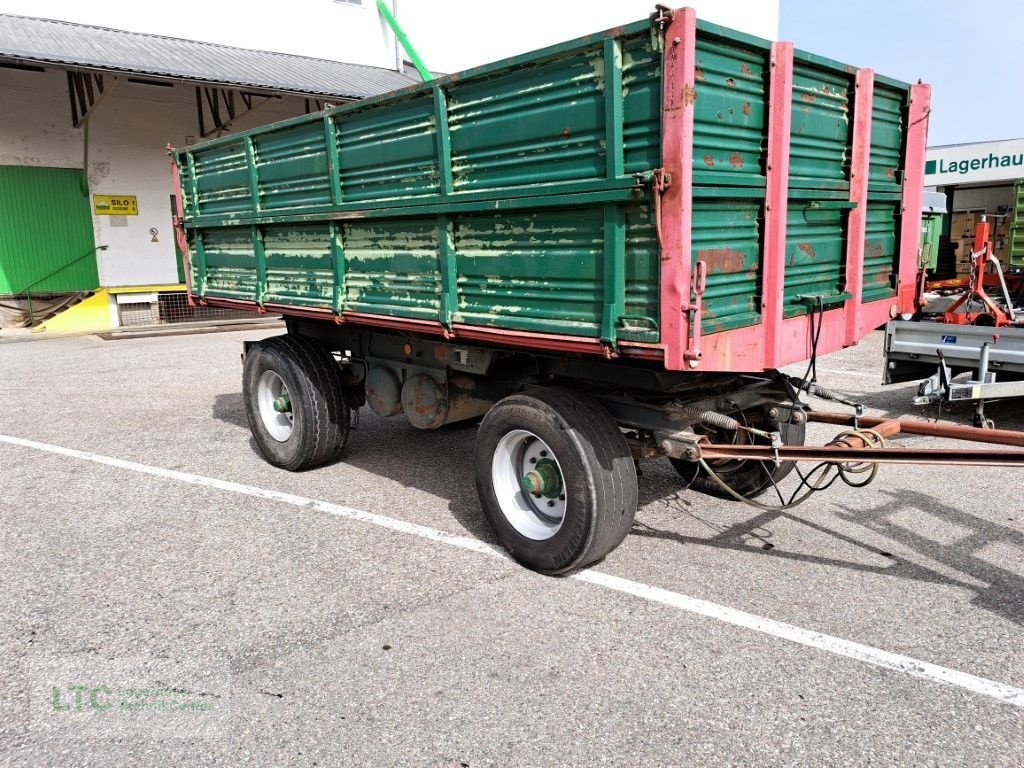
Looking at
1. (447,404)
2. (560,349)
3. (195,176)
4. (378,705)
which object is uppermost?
(195,176)

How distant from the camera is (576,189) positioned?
11.7 ft

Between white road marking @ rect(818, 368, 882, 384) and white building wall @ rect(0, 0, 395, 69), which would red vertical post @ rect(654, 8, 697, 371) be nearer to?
white road marking @ rect(818, 368, 882, 384)

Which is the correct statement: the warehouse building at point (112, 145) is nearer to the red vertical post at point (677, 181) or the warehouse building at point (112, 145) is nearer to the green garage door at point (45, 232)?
the green garage door at point (45, 232)

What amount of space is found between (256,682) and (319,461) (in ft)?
9.76

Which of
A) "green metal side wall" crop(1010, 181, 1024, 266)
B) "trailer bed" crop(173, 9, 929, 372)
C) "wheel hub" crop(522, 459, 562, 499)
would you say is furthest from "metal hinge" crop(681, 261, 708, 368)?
"green metal side wall" crop(1010, 181, 1024, 266)

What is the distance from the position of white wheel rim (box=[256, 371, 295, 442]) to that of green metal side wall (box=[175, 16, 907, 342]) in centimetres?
133

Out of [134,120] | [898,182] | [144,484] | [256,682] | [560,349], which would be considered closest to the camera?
[256,682]

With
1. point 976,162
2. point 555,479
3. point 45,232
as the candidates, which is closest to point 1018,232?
point 976,162

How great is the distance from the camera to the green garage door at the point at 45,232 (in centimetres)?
1487

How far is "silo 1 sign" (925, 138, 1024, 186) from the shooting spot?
21.5m

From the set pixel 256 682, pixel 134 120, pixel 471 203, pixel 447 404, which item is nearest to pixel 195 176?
pixel 447 404

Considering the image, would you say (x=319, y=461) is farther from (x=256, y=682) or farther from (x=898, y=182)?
(x=898, y=182)

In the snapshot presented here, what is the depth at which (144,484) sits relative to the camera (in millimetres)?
5836

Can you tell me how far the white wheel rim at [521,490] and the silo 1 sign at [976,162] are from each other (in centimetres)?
2142
